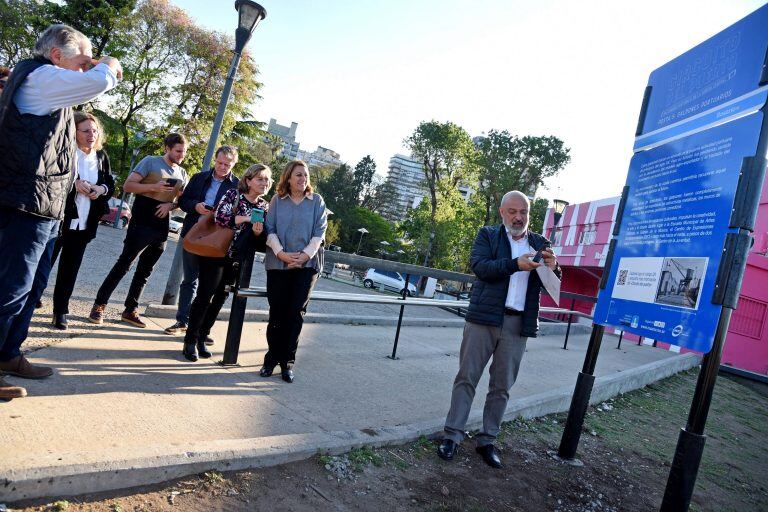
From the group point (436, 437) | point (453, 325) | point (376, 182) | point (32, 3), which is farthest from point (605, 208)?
point (376, 182)

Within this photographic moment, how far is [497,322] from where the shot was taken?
370 cm

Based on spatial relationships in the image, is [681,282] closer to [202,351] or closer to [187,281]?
[202,351]

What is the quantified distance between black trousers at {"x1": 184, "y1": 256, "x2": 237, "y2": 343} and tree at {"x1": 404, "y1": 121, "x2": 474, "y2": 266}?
3962 centimetres

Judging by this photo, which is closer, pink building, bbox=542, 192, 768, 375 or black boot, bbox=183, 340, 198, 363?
black boot, bbox=183, 340, 198, 363

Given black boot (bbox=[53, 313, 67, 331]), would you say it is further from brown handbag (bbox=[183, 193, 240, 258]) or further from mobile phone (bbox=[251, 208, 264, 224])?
mobile phone (bbox=[251, 208, 264, 224])

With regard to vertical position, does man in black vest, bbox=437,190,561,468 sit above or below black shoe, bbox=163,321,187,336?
above

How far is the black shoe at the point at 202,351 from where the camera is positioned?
4445 millimetres

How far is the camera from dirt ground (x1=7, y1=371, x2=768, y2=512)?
2418 mm

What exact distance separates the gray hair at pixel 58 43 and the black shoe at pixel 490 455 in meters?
3.69

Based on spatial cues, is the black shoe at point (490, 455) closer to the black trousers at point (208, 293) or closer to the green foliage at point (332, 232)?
the black trousers at point (208, 293)

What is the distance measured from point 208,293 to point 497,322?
240 cm

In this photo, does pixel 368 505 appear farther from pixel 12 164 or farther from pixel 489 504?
pixel 12 164

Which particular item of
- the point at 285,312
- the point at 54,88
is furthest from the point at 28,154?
the point at 285,312

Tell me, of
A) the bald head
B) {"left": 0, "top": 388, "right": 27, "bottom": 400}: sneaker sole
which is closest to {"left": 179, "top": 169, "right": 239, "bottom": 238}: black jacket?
{"left": 0, "top": 388, "right": 27, "bottom": 400}: sneaker sole
